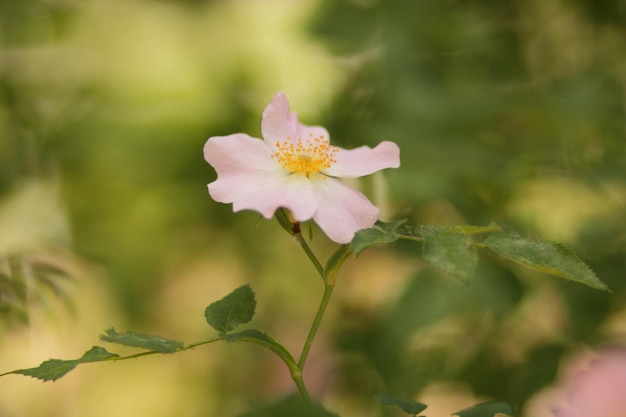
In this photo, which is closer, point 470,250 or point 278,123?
point 470,250

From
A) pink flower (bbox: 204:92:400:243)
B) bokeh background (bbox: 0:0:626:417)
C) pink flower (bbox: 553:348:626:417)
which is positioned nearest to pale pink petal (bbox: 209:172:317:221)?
pink flower (bbox: 204:92:400:243)

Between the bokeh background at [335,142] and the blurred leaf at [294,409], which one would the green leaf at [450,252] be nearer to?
the blurred leaf at [294,409]

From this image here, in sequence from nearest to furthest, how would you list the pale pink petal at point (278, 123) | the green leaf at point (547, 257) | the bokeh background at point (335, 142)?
the green leaf at point (547, 257) → the pale pink petal at point (278, 123) → the bokeh background at point (335, 142)

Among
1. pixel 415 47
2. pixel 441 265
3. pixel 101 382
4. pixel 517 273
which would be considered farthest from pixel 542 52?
pixel 441 265

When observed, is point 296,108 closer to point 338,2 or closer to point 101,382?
point 338,2

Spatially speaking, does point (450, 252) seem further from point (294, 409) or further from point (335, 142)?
point (335, 142)

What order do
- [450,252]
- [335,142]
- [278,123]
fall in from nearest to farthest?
[450,252]
[278,123]
[335,142]

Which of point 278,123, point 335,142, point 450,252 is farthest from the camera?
point 335,142

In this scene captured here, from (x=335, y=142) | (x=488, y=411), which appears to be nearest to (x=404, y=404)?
(x=488, y=411)

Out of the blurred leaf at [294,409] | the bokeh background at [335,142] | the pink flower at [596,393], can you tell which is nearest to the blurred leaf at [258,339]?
the blurred leaf at [294,409]
